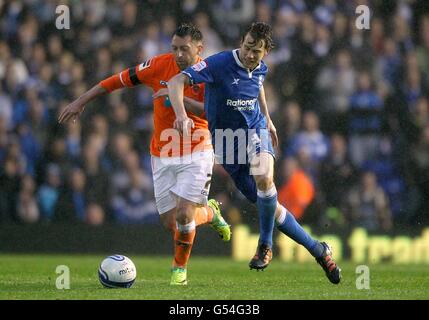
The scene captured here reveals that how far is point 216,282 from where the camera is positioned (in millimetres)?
9586

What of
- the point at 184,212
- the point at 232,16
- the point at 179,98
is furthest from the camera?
the point at 232,16

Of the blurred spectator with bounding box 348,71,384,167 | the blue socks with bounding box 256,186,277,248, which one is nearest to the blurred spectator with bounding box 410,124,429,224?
the blurred spectator with bounding box 348,71,384,167

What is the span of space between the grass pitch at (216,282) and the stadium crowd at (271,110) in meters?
1.68

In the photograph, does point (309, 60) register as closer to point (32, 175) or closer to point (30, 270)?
point (32, 175)

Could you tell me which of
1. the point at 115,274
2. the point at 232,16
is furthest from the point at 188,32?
the point at 232,16

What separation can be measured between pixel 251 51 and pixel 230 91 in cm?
41

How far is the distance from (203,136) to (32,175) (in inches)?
232

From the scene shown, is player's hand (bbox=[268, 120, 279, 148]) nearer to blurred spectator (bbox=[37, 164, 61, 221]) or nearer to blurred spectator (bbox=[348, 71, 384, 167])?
blurred spectator (bbox=[348, 71, 384, 167])

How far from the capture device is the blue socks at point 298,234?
9125mm

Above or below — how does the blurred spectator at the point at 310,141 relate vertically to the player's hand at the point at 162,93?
above

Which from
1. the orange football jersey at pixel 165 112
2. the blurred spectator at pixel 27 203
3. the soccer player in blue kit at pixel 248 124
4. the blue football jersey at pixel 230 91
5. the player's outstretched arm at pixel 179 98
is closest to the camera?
the player's outstretched arm at pixel 179 98

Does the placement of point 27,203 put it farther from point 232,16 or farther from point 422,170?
point 422,170

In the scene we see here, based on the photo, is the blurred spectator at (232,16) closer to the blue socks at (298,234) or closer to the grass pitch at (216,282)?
the grass pitch at (216,282)

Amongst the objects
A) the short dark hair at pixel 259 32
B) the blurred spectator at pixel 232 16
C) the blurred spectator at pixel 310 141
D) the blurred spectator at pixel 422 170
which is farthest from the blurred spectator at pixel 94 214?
the short dark hair at pixel 259 32
